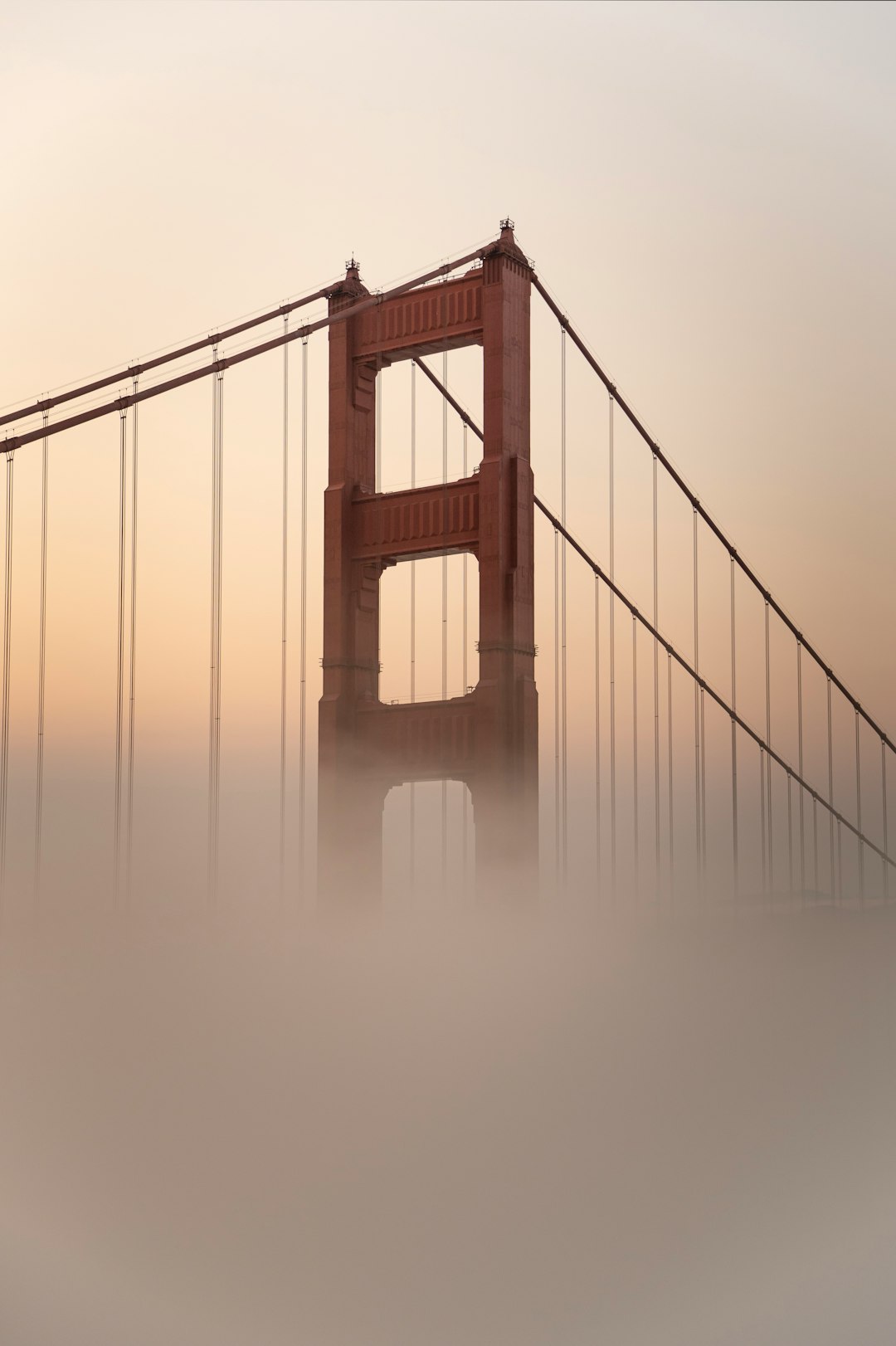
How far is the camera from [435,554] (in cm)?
2098

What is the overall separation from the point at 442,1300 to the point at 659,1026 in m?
4.84

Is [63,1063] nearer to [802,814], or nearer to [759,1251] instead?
[759,1251]

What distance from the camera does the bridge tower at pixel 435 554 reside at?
1967 centimetres

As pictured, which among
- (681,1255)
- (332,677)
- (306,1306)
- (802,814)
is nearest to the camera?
(306,1306)

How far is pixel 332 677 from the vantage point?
70.2 ft

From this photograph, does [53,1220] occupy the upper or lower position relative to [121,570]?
lower

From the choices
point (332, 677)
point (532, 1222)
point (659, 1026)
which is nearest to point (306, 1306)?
point (532, 1222)

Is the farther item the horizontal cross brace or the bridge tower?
the horizontal cross brace

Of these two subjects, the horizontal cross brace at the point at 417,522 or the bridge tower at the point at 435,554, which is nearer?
the bridge tower at the point at 435,554

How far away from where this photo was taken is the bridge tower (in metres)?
19.7

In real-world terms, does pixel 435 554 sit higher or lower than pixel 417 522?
lower

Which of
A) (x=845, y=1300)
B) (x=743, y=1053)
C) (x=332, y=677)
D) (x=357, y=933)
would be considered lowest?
(x=845, y=1300)

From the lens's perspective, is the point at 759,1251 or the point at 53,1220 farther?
the point at 759,1251

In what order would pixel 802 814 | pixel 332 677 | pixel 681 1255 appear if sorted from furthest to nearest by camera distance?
pixel 802 814 → pixel 332 677 → pixel 681 1255
